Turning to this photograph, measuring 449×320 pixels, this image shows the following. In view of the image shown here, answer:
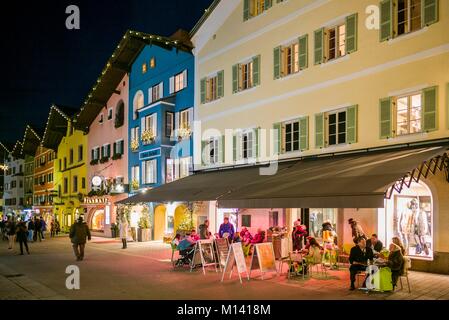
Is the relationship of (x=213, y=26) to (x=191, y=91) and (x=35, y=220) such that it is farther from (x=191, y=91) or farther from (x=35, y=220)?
(x=35, y=220)

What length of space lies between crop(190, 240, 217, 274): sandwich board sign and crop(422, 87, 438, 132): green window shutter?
747 cm

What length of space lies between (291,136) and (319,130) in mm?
1688

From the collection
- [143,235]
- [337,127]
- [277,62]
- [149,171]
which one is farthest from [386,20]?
[143,235]

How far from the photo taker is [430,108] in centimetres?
1238

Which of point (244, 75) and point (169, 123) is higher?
point (244, 75)

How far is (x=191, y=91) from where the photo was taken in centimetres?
2422

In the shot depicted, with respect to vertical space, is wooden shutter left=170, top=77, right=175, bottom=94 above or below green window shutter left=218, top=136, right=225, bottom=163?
above

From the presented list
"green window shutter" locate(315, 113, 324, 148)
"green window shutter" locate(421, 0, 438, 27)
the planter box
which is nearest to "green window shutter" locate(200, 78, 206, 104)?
"green window shutter" locate(315, 113, 324, 148)

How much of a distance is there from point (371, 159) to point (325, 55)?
5.06 m

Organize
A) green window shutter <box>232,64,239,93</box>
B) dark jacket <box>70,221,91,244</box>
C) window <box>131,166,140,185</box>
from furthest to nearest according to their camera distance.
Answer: window <box>131,166,140,185</box>
green window shutter <box>232,64,239,93</box>
dark jacket <box>70,221,91,244</box>

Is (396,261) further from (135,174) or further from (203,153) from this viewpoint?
(135,174)

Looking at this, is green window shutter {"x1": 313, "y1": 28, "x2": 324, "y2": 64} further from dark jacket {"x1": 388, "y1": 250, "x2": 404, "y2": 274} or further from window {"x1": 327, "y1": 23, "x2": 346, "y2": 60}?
dark jacket {"x1": 388, "y1": 250, "x2": 404, "y2": 274}

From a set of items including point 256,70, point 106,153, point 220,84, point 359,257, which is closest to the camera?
point 359,257

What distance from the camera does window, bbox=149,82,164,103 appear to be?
1075 inches
